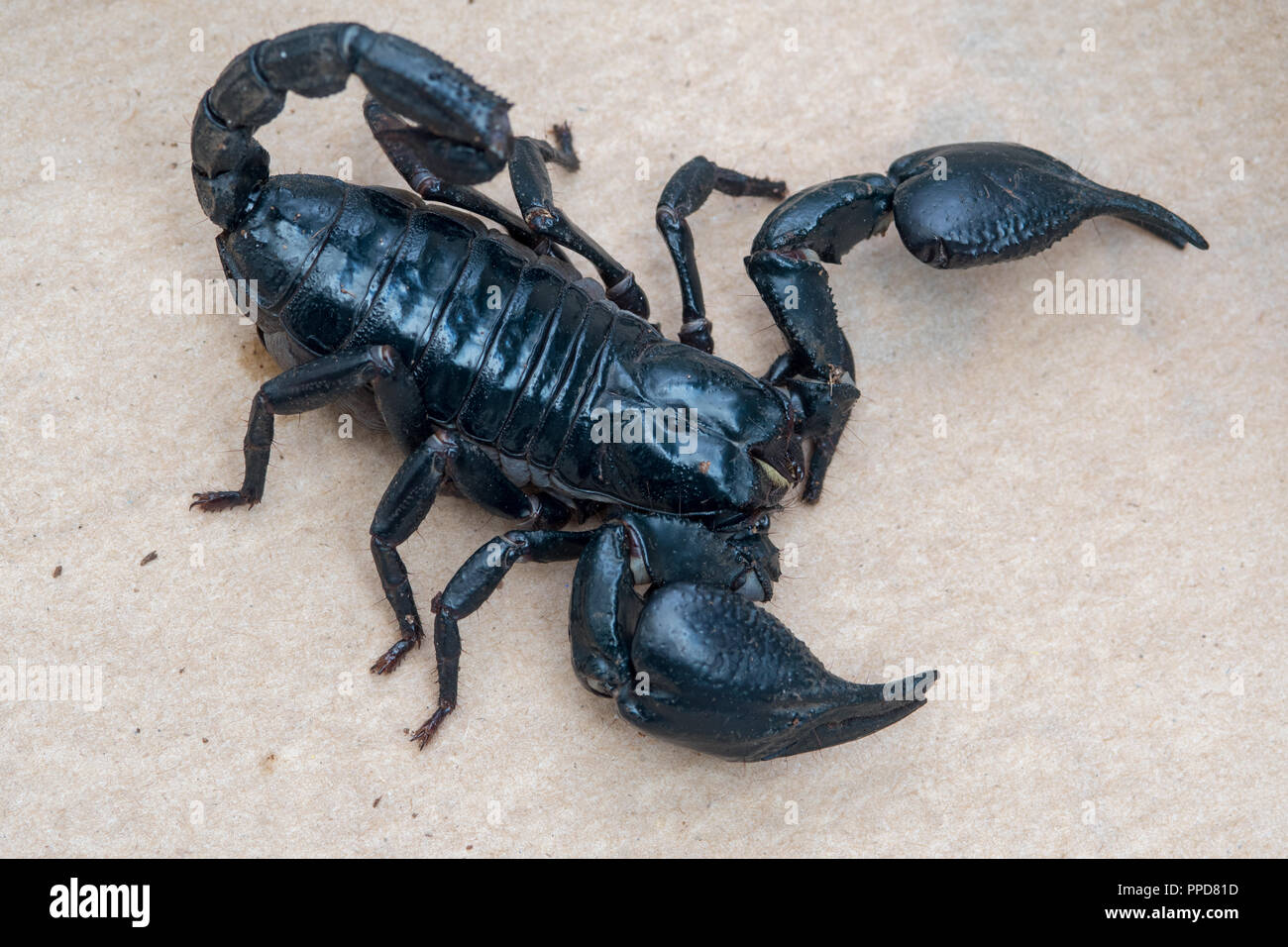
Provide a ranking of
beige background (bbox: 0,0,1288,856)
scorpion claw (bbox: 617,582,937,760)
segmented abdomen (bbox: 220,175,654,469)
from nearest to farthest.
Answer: scorpion claw (bbox: 617,582,937,760), segmented abdomen (bbox: 220,175,654,469), beige background (bbox: 0,0,1288,856)

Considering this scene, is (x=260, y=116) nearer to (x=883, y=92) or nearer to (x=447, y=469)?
(x=447, y=469)

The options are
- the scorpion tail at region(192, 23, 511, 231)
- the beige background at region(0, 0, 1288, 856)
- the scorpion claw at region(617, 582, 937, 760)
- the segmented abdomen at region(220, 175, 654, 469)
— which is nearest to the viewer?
the scorpion tail at region(192, 23, 511, 231)

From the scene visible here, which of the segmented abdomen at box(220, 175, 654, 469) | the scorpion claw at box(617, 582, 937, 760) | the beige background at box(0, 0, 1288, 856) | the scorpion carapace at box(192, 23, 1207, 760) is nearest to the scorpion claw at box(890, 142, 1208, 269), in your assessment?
the scorpion carapace at box(192, 23, 1207, 760)

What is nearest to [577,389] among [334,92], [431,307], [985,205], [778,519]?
[431,307]

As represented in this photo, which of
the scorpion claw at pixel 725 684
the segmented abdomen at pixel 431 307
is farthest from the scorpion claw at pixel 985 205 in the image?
the scorpion claw at pixel 725 684

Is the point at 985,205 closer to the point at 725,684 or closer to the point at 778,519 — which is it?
the point at 778,519

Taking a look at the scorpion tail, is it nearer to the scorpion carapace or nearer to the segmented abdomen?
the scorpion carapace

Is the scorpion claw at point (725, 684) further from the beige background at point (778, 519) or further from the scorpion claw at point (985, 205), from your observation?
the scorpion claw at point (985, 205)
